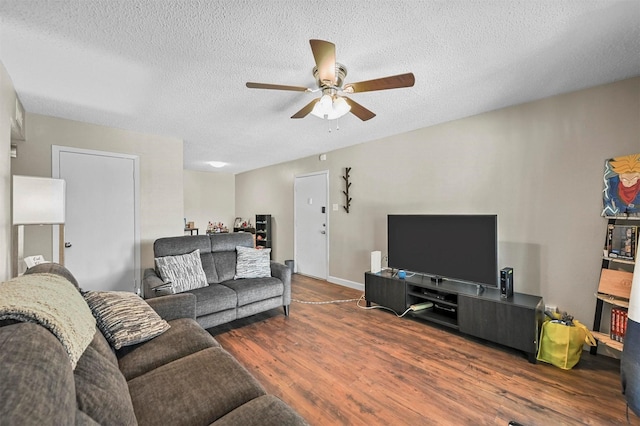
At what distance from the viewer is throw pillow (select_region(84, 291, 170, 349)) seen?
4.89 ft

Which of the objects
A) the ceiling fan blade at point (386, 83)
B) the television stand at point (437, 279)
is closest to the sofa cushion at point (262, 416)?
the ceiling fan blade at point (386, 83)

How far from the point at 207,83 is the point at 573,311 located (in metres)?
3.81

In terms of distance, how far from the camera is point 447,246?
2963 millimetres

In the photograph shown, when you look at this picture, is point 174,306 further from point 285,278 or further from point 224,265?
point 285,278

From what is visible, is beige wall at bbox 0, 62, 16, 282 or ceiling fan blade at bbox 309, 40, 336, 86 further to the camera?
beige wall at bbox 0, 62, 16, 282

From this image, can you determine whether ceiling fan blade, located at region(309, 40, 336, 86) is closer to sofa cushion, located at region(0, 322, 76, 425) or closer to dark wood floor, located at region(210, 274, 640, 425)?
sofa cushion, located at region(0, 322, 76, 425)

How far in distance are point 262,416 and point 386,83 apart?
6.15 feet

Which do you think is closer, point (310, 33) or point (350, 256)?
point (310, 33)

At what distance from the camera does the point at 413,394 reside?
1.86 m

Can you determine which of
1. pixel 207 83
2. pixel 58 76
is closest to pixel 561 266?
pixel 207 83

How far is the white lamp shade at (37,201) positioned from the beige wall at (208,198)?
4.53 m

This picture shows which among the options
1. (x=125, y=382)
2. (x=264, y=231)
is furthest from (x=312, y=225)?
(x=125, y=382)

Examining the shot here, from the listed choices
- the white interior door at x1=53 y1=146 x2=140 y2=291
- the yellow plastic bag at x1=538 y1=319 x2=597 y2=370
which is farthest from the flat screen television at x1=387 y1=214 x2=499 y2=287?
the white interior door at x1=53 y1=146 x2=140 y2=291

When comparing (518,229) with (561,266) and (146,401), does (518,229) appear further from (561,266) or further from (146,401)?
(146,401)
